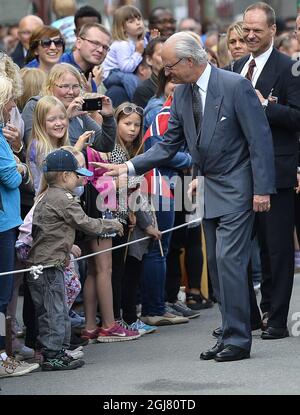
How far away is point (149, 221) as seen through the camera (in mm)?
10039

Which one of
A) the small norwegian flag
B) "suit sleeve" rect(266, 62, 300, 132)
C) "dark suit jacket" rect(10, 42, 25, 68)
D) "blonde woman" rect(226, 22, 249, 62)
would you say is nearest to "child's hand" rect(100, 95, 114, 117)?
the small norwegian flag

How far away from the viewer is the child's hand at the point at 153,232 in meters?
10.0

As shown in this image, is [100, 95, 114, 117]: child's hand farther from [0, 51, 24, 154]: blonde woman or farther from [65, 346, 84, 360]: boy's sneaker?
[65, 346, 84, 360]: boy's sneaker

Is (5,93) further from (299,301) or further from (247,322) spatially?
(299,301)

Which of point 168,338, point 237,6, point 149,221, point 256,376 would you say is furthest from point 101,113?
point 237,6

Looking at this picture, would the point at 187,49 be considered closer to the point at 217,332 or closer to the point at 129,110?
the point at 129,110

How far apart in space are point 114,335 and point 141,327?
0.40m

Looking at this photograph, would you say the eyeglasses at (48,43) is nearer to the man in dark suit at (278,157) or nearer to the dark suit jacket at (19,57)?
the dark suit jacket at (19,57)

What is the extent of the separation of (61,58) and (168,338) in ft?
9.66

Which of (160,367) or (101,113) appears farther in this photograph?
(101,113)

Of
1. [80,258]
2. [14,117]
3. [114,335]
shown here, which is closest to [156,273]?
[114,335]

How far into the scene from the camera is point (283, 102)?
927 centimetres

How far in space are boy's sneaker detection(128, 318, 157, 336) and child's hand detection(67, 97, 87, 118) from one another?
Answer: 5.94 ft
